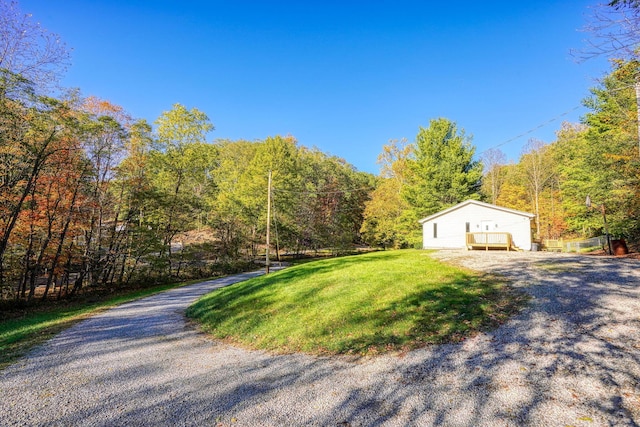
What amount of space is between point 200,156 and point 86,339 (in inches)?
719

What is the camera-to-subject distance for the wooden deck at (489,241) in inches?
834

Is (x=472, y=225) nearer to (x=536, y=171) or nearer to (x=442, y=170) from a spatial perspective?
(x=442, y=170)

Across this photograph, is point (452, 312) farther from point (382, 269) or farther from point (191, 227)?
point (191, 227)

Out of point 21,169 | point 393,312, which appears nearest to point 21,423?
point 393,312

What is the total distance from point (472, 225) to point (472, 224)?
0.07 m

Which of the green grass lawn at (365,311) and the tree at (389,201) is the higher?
the tree at (389,201)

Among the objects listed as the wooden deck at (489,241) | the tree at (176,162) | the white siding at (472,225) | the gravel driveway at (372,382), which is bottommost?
the gravel driveway at (372,382)

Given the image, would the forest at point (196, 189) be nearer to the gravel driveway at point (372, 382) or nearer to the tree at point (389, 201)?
the tree at point (389, 201)

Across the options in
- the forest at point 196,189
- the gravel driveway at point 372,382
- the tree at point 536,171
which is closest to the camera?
the gravel driveway at point 372,382

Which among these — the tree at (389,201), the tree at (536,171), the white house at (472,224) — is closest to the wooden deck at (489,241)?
the white house at (472,224)

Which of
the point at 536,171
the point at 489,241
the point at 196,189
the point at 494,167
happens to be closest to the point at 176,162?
the point at 196,189

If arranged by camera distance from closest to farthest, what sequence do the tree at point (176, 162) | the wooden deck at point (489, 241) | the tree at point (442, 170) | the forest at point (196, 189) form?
the forest at point (196, 189), the wooden deck at point (489, 241), the tree at point (176, 162), the tree at point (442, 170)

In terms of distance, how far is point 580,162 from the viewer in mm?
23781

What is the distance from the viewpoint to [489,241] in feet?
70.8
